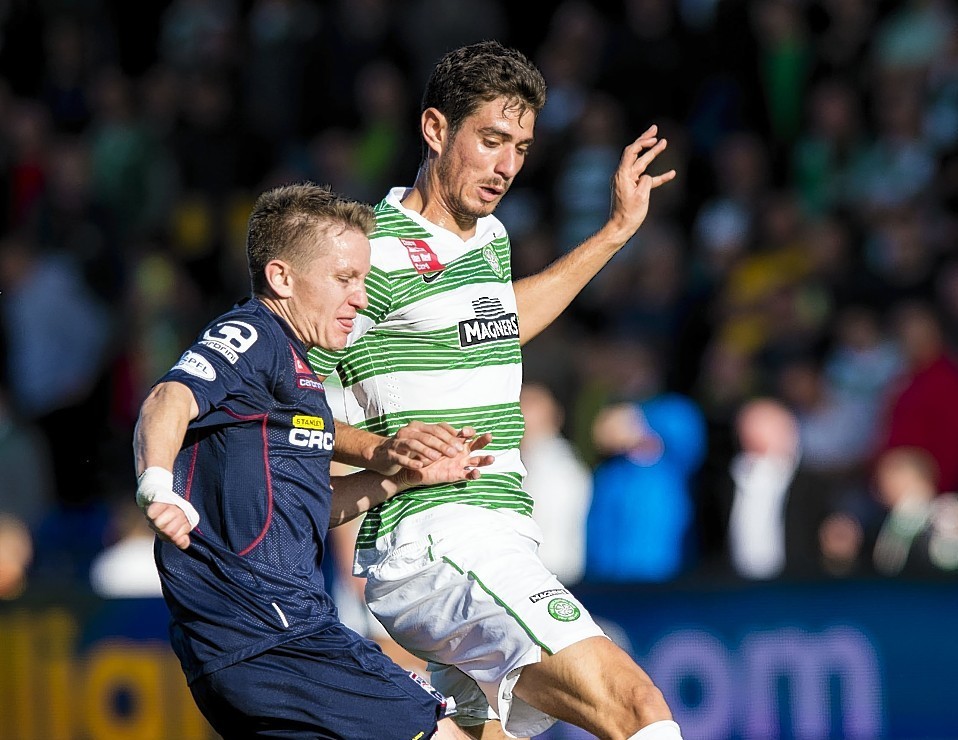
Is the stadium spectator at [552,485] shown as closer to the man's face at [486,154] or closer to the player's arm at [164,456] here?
the man's face at [486,154]

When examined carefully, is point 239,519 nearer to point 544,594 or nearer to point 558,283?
point 544,594

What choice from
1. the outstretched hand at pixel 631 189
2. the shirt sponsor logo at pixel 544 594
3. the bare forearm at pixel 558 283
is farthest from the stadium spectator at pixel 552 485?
the shirt sponsor logo at pixel 544 594

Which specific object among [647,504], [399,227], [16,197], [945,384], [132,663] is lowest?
[132,663]

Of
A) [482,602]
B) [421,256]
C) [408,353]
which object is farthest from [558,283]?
[482,602]

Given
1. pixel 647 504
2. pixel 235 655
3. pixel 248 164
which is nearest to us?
pixel 235 655

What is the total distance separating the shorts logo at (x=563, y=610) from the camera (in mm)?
4848

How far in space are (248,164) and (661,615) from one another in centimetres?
A: 695

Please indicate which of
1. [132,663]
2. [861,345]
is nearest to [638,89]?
[861,345]

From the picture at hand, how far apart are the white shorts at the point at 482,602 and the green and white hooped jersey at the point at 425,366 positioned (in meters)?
0.09

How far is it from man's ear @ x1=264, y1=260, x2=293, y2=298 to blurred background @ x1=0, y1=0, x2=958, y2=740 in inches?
162

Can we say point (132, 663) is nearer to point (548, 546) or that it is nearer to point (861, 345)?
point (548, 546)

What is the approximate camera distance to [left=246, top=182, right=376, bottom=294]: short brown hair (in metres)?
4.75

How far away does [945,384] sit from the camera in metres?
10.2

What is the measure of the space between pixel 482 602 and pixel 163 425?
127cm
